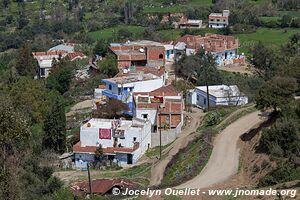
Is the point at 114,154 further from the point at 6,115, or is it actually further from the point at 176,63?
the point at 176,63

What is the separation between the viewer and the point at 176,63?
45062 mm

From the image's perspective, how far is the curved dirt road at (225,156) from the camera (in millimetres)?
21891

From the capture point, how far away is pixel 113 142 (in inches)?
1148

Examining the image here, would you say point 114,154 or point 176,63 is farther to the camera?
point 176,63

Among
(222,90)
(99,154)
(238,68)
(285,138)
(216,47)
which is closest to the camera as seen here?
(285,138)

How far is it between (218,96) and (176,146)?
23.6 feet

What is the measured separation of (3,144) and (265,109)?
14.4 m

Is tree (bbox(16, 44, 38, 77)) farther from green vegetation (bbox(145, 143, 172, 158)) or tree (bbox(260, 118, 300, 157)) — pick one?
tree (bbox(260, 118, 300, 157))

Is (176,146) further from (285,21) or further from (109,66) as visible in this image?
(285,21)

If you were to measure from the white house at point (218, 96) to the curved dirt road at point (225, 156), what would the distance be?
5655 millimetres

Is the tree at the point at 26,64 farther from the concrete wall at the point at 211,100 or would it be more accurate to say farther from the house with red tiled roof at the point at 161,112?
the house with red tiled roof at the point at 161,112

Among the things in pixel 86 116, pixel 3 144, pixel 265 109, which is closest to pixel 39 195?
pixel 3 144

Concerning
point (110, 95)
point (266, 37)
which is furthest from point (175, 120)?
point (266, 37)

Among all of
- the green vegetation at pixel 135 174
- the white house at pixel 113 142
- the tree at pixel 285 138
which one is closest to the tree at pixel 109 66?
the white house at pixel 113 142
